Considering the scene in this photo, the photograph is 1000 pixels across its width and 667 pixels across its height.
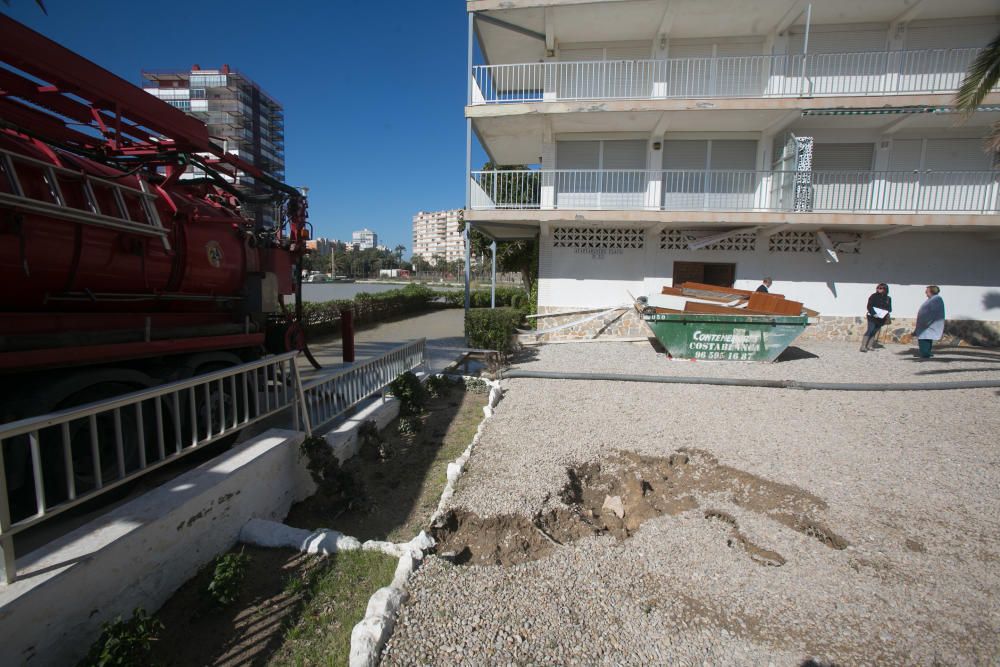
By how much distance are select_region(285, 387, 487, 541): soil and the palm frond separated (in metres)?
10.6

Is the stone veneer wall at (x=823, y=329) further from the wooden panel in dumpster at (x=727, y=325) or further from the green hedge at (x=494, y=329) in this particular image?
the green hedge at (x=494, y=329)

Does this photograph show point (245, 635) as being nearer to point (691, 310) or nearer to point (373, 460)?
point (373, 460)

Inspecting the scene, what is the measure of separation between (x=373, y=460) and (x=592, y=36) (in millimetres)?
13245

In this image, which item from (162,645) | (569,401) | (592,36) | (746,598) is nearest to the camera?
(162,645)

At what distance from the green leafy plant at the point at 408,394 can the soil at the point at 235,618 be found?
10.2 feet

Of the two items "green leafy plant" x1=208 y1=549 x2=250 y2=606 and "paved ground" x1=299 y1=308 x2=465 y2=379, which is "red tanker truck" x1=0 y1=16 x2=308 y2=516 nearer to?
"green leafy plant" x1=208 y1=549 x2=250 y2=606

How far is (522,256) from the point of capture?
70.2ft

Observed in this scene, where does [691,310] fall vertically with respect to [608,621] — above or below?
above

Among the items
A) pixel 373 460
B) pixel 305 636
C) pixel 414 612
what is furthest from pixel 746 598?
pixel 373 460

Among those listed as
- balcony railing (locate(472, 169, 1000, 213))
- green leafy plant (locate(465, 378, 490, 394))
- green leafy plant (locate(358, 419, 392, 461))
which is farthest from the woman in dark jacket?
green leafy plant (locate(358, 419, 392, 461))

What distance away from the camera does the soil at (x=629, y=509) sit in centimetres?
316

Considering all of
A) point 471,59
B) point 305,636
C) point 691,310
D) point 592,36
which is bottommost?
point 305,636

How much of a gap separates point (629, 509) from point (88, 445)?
435 centimetres

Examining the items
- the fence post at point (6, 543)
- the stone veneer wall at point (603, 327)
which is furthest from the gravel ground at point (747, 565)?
the stone veneer wall at point (603, 327)
